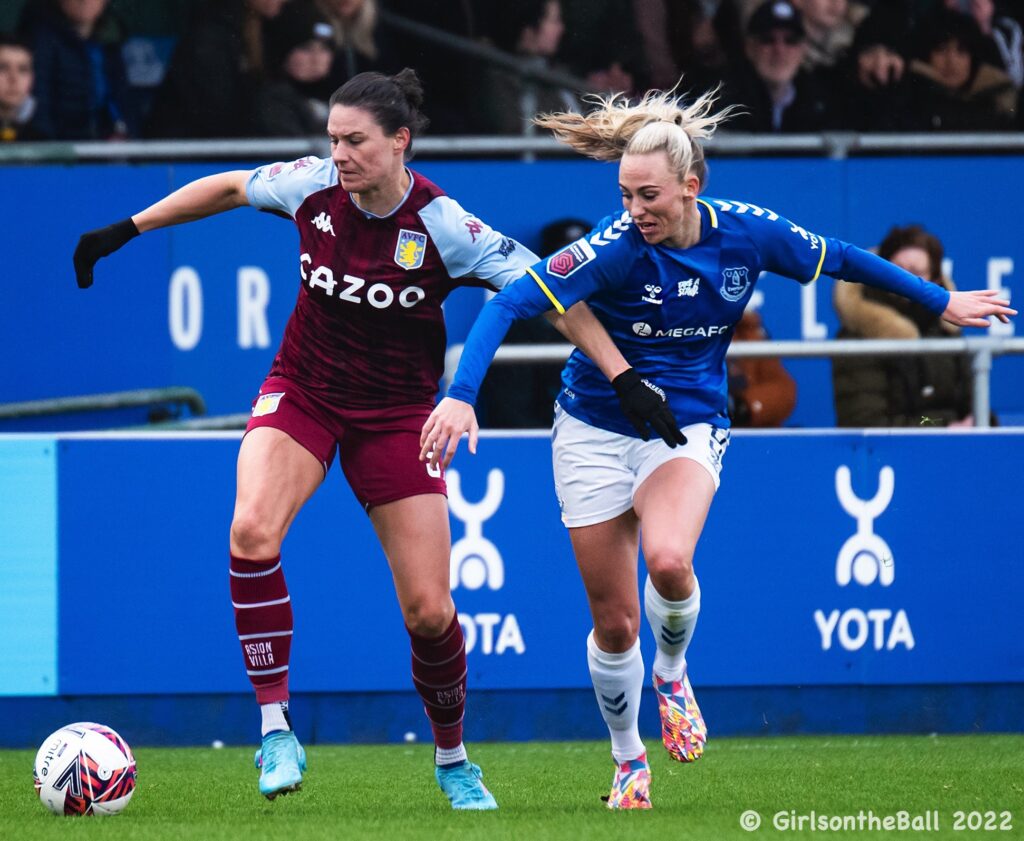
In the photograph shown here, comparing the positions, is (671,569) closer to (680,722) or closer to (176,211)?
(680,722)

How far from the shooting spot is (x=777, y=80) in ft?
36.8

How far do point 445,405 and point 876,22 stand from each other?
6.60 metres

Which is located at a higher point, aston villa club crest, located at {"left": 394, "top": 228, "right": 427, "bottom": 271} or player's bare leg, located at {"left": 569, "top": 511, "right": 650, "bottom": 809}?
aston villa club crest, located at {"left": 394, "top": 228, "right": 427, "bottom": 271}

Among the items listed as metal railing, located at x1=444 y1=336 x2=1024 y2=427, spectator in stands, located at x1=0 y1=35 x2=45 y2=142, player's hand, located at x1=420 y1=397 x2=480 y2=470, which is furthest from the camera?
spectator in stands, located at x1=0 y1=35 x2=45 y2=142

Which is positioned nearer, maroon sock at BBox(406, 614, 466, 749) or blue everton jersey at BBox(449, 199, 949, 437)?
blue everton jersey at BBox(449, 199, 949, 437)

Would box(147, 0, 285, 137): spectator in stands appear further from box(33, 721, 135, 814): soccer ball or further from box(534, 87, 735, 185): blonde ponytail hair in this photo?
box(33, 721, 135, 814): soccer ball

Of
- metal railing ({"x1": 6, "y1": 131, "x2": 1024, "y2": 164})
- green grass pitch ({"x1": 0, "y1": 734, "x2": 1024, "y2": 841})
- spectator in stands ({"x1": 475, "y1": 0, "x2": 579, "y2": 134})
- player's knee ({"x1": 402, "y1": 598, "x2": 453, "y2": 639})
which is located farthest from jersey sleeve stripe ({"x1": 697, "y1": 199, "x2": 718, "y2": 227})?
spectator in stands ({"x1": 475, "y1": 0, "x2": 579, "y2": 134})

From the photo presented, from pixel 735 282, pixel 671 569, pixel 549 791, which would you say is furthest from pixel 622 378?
pixel 549 791

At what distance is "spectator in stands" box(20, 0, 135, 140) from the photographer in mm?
10336

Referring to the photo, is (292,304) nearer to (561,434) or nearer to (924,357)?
(924,357)

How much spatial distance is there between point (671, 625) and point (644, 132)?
1611mm

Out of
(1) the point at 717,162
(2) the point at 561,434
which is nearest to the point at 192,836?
(2) the point at 561,434

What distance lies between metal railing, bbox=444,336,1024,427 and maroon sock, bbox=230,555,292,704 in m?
2.45

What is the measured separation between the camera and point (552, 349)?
336 inches
